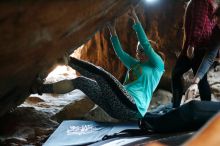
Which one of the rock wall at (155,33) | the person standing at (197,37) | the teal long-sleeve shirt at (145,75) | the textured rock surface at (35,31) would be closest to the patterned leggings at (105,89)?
the teal long-sleeve shirt at (145,75)

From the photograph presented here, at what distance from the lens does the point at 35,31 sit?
3.10 meters

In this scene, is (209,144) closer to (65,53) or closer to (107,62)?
(65,53)

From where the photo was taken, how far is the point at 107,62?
10.1 meters

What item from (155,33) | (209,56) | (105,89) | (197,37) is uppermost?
(155,33)

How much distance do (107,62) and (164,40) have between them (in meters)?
1.85

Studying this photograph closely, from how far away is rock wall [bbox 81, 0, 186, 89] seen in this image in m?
9.06

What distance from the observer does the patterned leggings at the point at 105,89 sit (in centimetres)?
477

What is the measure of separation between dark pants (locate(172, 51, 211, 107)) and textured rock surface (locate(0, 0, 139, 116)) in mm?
1379

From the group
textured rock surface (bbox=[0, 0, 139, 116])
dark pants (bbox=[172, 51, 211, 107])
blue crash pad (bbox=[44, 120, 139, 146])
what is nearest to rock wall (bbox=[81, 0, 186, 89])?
dark pants (bbox=[172, 51, 211, 107])

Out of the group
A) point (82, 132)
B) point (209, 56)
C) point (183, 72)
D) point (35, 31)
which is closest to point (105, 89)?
point (82, 132)

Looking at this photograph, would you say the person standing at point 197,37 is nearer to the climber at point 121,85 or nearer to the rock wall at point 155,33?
the climber at point 121,85

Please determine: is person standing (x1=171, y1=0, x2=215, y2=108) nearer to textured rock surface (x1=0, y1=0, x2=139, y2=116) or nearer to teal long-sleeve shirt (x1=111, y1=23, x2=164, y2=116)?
teal long-sleeve shirt (x1=111, y1=23, x2=164, y2=116)

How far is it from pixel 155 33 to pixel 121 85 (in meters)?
4.85

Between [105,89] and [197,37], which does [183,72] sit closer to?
[197,37]
